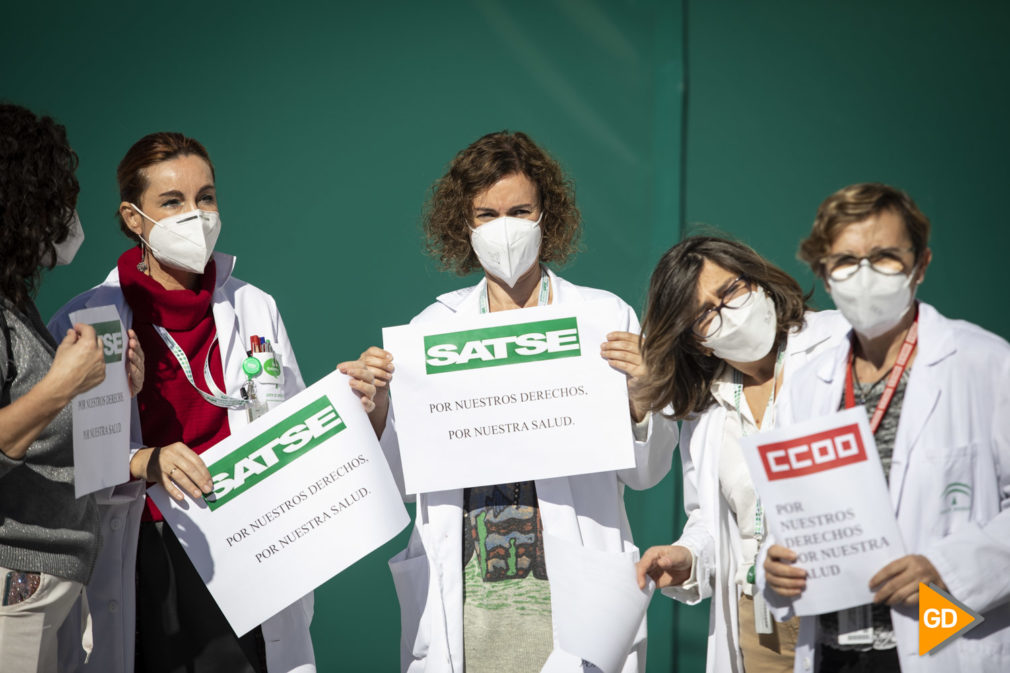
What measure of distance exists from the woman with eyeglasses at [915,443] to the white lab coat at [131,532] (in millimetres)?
1472

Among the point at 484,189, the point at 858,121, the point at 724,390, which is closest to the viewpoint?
the point at 724,390

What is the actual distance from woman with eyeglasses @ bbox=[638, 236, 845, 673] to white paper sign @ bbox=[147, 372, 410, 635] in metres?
0.79

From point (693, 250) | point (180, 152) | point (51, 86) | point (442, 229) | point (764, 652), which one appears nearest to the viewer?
point (764, 652)

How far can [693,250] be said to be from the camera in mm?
2537

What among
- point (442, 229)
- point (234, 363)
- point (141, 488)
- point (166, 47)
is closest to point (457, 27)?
point (166, 47)

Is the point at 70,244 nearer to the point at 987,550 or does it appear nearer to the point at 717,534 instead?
the point at 717,534

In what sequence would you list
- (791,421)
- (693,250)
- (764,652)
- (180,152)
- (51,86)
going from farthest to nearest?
(51,86) < (180,152) < (693,250) < (764,652) < (791,421)

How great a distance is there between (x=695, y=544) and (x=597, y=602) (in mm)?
287

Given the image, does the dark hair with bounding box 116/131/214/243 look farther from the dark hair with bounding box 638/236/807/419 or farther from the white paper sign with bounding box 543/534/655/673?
the white paper sign with bounding box 543/534/655/673

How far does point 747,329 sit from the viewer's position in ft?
7.88

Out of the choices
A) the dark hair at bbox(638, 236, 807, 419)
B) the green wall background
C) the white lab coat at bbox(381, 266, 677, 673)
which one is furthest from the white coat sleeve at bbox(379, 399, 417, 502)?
the green wall background

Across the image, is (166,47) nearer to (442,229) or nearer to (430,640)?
(442,229)

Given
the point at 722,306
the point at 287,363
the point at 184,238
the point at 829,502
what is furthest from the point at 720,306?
the point at 184,238

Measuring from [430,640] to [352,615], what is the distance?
76.6 inches
